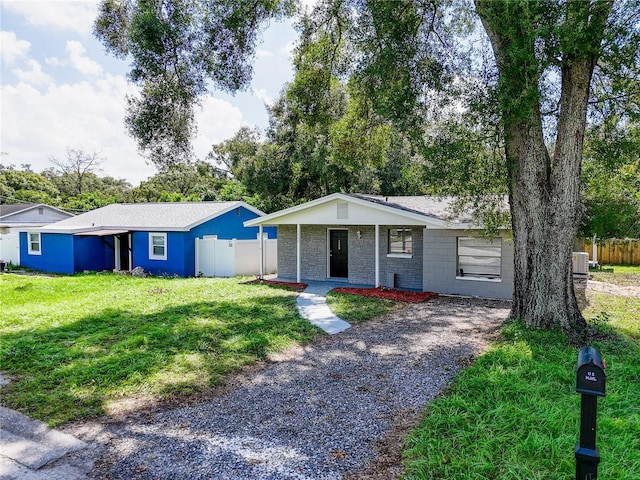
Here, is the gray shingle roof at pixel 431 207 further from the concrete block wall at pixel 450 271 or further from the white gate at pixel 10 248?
the white gate at pixel 10 248

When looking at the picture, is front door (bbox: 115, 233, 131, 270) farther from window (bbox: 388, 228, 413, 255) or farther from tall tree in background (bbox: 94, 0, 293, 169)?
window (bbox: 388, 228, 413, 255)

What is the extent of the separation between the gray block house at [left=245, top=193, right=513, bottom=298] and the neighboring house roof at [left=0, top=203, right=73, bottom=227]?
19719mm

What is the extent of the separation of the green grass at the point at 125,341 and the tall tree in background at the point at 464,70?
4.11 m

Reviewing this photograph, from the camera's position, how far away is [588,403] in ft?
8.98

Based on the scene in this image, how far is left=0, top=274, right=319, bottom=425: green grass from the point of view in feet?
17.7

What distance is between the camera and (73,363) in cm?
635

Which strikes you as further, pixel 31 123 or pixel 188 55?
pixel 31 123

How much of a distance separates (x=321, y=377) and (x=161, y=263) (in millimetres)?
14231

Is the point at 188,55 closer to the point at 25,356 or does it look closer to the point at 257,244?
the point at 25,356

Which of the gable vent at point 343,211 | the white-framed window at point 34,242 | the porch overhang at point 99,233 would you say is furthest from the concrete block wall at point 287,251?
the white-framed window at point 34,242

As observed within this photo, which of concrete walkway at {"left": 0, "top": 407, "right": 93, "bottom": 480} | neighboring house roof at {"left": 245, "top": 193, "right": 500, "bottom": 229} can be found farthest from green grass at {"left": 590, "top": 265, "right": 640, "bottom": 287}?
concrete walkway at {"left": 0, "top": 407, "right": 93, "bottom": 480}

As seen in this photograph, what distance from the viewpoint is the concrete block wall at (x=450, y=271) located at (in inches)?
466

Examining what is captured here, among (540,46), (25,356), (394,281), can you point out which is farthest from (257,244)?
(540,46)

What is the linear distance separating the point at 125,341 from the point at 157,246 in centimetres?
1192
